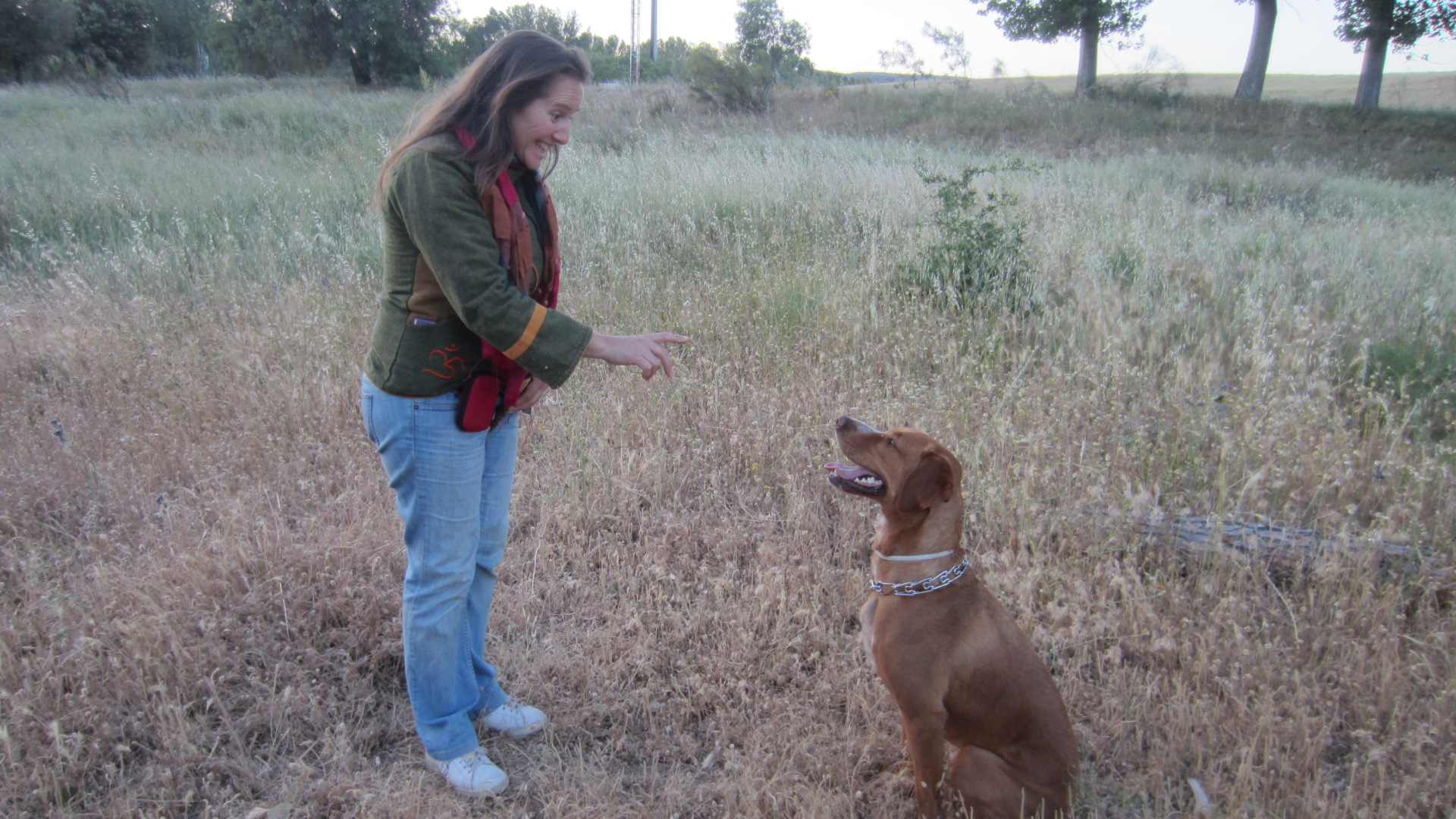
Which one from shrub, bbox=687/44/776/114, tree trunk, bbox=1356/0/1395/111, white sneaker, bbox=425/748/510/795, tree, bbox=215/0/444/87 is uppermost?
tree, bbox=215/0/444/87

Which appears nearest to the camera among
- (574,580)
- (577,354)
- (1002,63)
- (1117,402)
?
(577,354)

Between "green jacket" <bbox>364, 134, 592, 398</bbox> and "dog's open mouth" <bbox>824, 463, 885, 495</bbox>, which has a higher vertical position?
"green jacket" <bbox>364, 134, 592, 398</bbox>

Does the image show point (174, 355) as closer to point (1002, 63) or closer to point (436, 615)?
point (436, 615)

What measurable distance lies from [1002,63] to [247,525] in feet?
91.8

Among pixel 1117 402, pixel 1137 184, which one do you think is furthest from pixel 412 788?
pixel 1137 184

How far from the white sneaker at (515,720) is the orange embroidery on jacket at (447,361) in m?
1.24

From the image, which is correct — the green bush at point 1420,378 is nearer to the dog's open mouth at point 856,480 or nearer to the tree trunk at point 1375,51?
the dog's open mouth at point 856,480

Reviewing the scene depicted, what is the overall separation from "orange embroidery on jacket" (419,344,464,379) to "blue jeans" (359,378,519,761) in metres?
0.07

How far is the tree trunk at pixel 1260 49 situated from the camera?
22516 mm

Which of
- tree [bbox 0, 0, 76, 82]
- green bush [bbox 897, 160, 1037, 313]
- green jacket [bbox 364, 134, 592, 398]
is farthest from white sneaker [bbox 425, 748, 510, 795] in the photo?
tree [bbox 0, 0, 76, 82]

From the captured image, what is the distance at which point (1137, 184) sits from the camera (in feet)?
31.1

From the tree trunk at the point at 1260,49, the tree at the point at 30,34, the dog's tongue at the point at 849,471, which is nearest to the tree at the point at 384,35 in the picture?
the tree at the point at 30,34

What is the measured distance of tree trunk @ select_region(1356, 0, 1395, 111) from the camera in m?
21.0

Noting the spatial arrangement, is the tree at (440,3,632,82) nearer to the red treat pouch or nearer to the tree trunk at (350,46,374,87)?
the tree trunk at (350,46,374,87)
